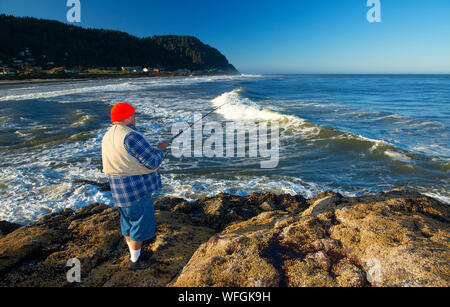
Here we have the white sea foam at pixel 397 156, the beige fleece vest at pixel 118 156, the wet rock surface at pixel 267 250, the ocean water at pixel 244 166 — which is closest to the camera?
the wet rock surface at pixel 267 250

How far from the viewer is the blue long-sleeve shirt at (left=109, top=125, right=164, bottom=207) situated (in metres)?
2.38

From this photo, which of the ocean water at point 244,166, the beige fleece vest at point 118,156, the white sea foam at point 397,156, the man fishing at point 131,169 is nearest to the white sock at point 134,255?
the man fishing at point 131,169

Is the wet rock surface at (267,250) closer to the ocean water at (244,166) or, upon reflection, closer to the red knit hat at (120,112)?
the red knit hat at (120,112)

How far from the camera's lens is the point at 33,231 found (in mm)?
3291

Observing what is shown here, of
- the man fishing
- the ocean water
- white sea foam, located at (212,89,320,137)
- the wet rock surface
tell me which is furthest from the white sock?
white sea foam, located at (212,89,320,137)

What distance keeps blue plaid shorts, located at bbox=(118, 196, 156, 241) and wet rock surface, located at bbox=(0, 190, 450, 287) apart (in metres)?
0.35

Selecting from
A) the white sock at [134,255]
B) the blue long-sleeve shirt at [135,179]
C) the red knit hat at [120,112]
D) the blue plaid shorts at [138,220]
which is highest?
the red knit hat at [120,112]

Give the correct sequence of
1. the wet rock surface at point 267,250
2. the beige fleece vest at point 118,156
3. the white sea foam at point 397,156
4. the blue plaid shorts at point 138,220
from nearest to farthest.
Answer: the wet rock surface at point 267,250, the beige fleece vest at point 118,156, the blue plaid shorts at point 138,220, the white sea foam at point 397,156

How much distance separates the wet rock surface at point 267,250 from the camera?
6.93ft

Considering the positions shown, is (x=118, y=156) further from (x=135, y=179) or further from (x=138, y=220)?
(x=138, y=220)

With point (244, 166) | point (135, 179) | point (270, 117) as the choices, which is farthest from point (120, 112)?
point (270, 117)

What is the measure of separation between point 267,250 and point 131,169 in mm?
1648

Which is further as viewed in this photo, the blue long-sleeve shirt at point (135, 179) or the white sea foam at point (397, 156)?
the white sea foam at point (397, 156)

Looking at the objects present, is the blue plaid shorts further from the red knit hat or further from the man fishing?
the red knit hat
